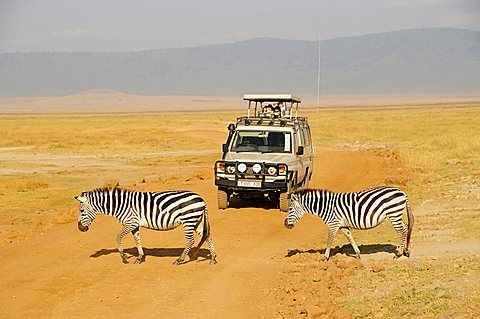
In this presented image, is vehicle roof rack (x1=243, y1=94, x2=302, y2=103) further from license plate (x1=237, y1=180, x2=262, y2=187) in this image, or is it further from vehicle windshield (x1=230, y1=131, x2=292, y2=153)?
license plate (x1=237, y1=180, x2=262, y2=187)

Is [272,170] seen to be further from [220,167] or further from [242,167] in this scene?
[220,167]

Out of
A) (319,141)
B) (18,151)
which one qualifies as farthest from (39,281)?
(319,141)

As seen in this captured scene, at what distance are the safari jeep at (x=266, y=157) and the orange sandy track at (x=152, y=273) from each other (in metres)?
0.76

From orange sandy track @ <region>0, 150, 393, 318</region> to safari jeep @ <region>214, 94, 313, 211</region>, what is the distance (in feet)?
2.51

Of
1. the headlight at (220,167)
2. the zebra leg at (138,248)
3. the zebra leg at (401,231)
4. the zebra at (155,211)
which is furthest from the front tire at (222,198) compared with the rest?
the zebra leg at (401,231)

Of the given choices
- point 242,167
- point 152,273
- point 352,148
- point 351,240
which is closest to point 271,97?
point 242,167

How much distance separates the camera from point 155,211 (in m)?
12.1

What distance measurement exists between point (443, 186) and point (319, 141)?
1029 inches

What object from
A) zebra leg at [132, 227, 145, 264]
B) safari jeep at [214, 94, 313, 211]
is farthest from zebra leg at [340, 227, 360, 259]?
safari jeep at [214, 94, 313, 211]

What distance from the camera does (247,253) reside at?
43.0 feet

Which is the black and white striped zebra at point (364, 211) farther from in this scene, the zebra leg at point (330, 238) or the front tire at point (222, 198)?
the front tire at point (222, 198)

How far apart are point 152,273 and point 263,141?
7.80 metres

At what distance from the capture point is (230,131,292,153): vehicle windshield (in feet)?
60.5

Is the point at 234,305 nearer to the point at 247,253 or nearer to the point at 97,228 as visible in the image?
the point at 247,253
